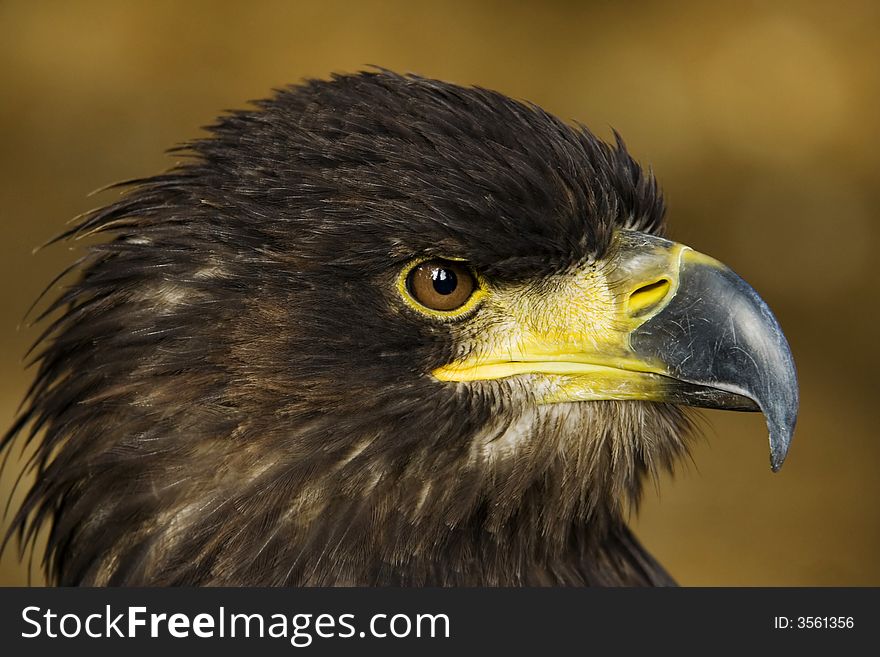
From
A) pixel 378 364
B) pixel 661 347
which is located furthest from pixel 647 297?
pixel 378 364

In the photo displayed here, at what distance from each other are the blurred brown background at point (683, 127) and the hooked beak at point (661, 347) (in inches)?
205

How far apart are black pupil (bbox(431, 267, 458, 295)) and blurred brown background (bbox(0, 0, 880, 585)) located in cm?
539

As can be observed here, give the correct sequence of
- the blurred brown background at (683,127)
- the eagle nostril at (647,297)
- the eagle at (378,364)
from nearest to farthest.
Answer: the eagle at (378,364) < the eagle nostril at (647,297) < the blurred brown background at (683,127)

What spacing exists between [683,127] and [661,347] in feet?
19.4

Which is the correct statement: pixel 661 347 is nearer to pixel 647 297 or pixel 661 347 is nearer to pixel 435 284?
pixel 647 297

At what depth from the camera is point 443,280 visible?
2438mm

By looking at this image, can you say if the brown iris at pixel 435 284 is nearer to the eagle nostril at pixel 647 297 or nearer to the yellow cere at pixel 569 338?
the yellow cere at pixel 569 338

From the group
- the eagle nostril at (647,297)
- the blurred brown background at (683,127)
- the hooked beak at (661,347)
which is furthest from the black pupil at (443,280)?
the blurred brown background at (683,127)

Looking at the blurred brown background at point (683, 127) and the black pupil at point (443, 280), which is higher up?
the blurred brown background at point (683, 127)

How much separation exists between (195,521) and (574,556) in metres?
0.95

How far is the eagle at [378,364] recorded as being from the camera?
2.43 metres

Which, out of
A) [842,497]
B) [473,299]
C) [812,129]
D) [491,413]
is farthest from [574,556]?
[812,129]

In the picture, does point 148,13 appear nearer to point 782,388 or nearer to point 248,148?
point 248,148

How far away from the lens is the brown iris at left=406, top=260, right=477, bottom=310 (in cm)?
243
